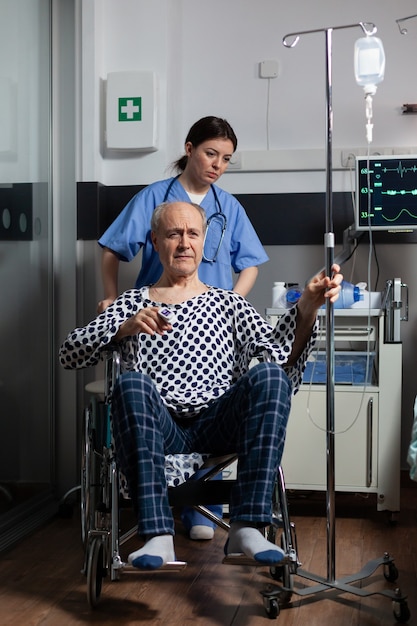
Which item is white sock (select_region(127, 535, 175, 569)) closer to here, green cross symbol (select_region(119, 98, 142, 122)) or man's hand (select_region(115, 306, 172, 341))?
man's hand (select_region(115, 306, 172, 341))

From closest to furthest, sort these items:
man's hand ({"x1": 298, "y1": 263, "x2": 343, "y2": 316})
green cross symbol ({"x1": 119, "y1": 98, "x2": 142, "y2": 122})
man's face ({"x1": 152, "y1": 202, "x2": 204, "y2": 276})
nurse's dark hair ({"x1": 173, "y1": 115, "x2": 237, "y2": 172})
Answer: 1. man's hand ({"x1": 298, "y1": 263, "x2": 343, "y2": 316})
2. man's face ({"x1": 152, "y1": 202, "x2": 204, "y2": 276})
3. nurse's dark hair ({"x1": 173, "y1": 115, "x2": 237, "y2": 172})
4. green cross symbol ({"x1": 119, "y1": 98, "x2": 142, "y2": 122})

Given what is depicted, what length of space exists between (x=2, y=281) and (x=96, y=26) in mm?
1144

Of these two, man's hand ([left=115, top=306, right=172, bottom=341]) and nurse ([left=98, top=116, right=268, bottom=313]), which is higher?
nurse ([left=98, top=116, right=268, bottom=313])

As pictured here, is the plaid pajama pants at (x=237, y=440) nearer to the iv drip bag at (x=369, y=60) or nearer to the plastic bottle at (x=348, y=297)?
the iv drip bag at (x=369, y=60)

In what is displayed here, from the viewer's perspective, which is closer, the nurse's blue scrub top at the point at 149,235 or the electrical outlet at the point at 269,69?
the nurse's blue scrub top at the point at 149,235

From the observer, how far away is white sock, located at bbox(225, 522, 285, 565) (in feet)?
6.20

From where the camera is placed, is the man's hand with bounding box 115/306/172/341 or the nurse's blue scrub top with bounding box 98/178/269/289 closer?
the man's hand with bounding box 115/306/172/341

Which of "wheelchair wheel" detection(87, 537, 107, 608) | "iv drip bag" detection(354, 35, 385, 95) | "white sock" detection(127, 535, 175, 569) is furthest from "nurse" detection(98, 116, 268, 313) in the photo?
"white sock" detection(127, 535, 175, 569)

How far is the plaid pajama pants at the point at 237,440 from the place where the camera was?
1998 millimetres

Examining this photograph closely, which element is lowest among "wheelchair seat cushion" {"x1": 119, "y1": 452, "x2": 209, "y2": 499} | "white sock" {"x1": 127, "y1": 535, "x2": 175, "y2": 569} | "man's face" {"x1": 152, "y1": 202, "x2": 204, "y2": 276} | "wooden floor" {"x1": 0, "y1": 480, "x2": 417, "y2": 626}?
"wooden floor" {"x1": 0, "y1": 480, "x2": 417, "y2": 626}

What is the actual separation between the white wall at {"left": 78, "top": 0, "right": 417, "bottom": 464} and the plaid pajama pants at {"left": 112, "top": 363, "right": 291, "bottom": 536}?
4.59ft

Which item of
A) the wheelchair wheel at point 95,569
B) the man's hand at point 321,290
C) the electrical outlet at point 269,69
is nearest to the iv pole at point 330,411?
the man's hand at point 321,290

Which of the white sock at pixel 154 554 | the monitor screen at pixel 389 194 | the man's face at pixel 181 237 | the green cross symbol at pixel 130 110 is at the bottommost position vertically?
the white sock at pixel 154 554

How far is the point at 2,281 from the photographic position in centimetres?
291
